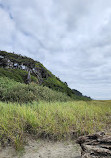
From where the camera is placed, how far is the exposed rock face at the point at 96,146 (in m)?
2.09

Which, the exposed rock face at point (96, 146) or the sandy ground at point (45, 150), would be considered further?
the sandy ground at point (45, 150)

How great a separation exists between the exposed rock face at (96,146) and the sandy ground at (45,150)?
0.43m

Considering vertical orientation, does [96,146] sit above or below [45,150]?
above

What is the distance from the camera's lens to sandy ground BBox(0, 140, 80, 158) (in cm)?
266

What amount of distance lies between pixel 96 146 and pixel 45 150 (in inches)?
51.0

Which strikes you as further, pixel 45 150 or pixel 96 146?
pixel 45 150

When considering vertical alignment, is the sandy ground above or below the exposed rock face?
below

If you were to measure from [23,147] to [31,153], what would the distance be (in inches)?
11.1

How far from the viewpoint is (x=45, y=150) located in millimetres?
2924

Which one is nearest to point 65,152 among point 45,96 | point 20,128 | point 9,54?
point 20,128

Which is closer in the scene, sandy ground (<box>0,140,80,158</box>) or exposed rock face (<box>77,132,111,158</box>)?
exposed rock face (<box>77,132,111,158</box>)

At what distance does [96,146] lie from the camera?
2330mm

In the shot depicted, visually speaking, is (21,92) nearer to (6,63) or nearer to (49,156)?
(49,156)

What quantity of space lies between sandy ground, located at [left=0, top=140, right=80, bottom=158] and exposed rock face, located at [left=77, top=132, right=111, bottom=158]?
1.41 ft
